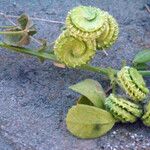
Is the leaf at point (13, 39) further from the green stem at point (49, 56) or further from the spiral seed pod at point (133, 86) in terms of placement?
the spiral seed pod at point (133, 86)

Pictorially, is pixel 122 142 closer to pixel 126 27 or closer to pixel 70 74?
pixel 70 74

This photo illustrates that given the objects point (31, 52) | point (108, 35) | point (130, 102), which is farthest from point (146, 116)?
point (31, 52)

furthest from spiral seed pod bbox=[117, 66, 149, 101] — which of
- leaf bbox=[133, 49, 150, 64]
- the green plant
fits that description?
leaf bbox=[133, 49, 150, 64]

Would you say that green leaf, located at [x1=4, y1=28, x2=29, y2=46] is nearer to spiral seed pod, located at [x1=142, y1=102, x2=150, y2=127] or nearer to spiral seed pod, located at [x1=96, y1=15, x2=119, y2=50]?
spiral seed pod, located at [x1=96, y1=15, x2=119, y2=50]

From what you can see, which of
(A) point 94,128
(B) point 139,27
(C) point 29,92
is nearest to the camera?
(A) point 94,128

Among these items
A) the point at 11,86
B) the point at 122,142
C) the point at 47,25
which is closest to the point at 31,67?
the point at 11,86

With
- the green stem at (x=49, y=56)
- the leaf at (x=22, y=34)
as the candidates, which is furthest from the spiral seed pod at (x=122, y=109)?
the leaf at (x=22, y=34)

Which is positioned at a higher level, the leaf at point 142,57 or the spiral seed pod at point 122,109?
the leaf at point 142,57

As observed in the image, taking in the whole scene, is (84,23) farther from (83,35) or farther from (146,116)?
(146,116)
